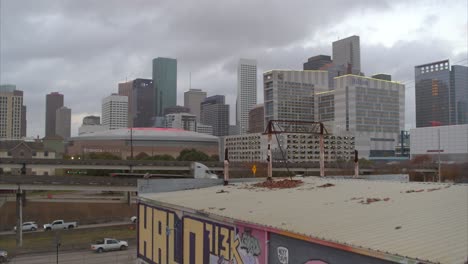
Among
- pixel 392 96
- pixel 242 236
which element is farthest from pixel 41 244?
pixel 392 96

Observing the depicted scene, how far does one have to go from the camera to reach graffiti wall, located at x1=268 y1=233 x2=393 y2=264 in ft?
33.6

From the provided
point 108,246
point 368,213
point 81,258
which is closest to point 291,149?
point 108,246

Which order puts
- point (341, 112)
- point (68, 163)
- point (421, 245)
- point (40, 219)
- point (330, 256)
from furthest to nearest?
point (341, 112) < point (68, 163) < point (40, 219) < point (330, 256) < point (421, 245)

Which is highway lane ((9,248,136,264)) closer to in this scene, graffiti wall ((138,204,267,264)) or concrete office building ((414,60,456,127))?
graffiti wall ((138,204,267,264))

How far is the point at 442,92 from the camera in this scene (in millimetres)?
95250

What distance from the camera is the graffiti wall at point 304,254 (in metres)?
10.2

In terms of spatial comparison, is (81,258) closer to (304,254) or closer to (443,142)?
(304,254)

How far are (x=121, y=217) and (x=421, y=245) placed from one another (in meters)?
65.6

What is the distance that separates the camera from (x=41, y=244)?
45688 millimetres

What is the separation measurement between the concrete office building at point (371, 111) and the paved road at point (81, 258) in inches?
5920

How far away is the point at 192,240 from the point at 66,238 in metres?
36.4

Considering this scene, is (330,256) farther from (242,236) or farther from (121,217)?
(121,217)

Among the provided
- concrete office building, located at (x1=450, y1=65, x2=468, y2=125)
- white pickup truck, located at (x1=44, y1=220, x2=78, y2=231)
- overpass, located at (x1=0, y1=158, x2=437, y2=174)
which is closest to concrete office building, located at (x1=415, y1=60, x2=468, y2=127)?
concrete office building, located at (x1=450, y1=65, x2=468, y2=125)

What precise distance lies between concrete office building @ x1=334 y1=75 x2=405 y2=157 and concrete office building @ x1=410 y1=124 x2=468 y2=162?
36.3 m
